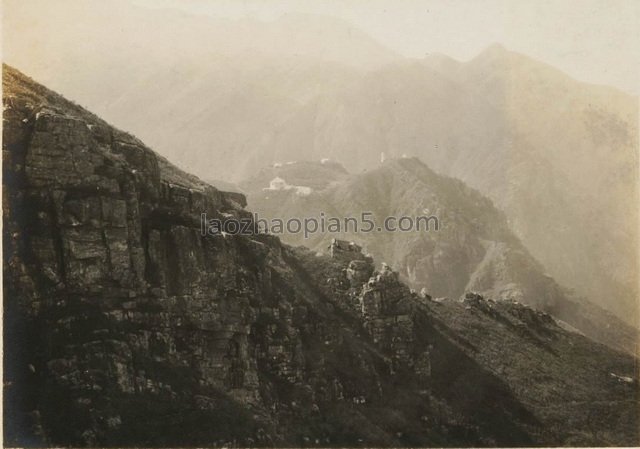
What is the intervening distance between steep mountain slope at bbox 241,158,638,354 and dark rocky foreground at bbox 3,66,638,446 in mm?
69026

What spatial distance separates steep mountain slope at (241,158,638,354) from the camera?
150375 millimetres

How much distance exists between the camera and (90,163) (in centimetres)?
5562

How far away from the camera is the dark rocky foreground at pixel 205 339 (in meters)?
49.7

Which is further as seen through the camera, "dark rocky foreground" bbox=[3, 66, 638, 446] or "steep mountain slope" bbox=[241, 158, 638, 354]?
"steep mountain slope" bbox=[241, 158, 638, 354]

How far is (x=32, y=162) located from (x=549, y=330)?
66950mm

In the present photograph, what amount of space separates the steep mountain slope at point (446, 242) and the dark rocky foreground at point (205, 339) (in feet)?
226

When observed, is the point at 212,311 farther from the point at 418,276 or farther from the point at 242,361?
the point at 418,276

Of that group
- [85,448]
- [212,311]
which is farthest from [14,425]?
[212,311]

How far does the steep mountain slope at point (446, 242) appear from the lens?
5920 inches

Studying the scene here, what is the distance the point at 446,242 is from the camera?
172 m

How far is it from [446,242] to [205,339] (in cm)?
12073

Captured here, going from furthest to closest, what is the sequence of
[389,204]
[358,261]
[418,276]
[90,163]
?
[389,204], [418,276], [358,261], [90,163]

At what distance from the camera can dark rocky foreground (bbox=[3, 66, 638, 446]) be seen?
163ft

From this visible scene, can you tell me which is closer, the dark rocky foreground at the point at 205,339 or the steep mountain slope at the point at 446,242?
the dark rocky foreground at the point at 205,339
